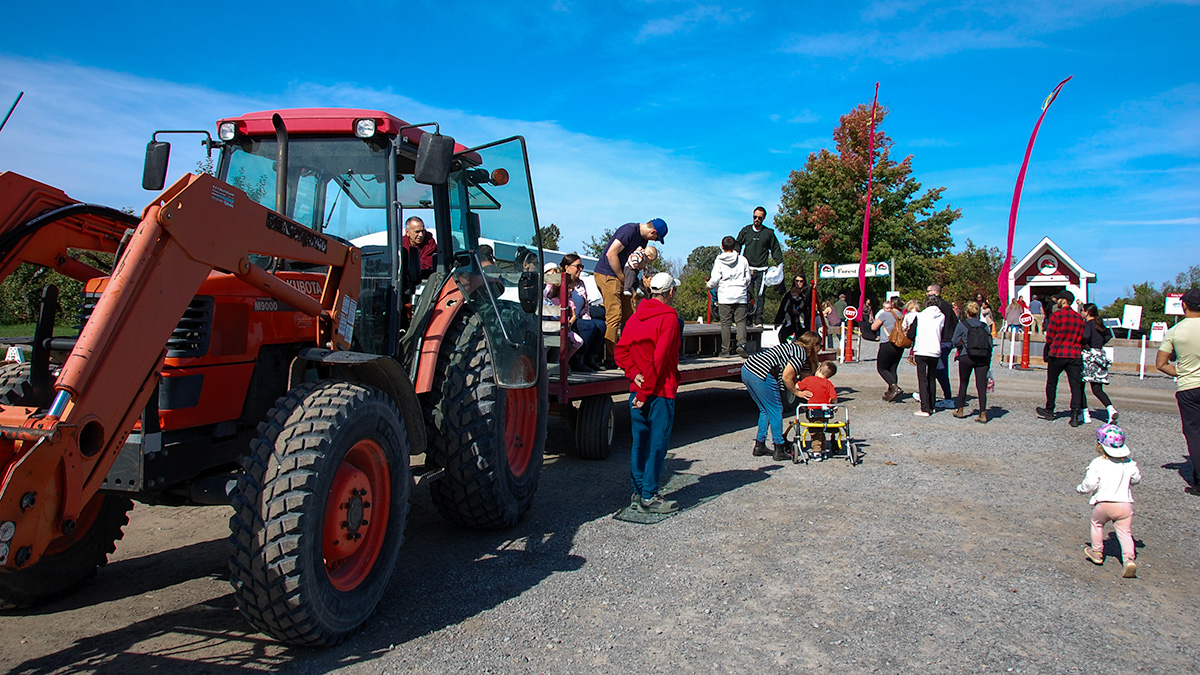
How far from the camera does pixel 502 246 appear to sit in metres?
5.62

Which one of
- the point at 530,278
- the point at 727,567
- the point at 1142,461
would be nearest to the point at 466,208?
the point at 530,278

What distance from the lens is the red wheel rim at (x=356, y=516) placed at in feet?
11.6

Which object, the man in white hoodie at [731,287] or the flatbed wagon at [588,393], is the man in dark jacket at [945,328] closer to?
the man in white hoodie at [731,287]

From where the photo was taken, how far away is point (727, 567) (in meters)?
4.81

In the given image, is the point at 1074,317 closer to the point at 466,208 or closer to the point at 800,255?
the point at 466,208

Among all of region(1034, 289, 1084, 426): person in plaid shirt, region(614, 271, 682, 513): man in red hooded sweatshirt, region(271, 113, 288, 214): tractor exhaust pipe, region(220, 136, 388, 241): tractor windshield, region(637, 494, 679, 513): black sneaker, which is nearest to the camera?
region(271, 113, 288, 214): tractor exhaust pipe

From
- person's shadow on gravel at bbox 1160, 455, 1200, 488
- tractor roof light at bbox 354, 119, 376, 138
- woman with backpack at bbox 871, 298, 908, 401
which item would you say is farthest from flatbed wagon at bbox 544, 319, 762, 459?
person's shadow on gravel at bbox 1160, 455, 1200, 488

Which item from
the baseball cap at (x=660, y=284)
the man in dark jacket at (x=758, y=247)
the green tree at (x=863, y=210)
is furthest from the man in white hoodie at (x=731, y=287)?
the green tree at (x=863, y=210)

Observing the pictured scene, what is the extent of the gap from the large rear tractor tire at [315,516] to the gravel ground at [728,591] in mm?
280

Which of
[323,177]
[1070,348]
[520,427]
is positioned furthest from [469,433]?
[1070,348]

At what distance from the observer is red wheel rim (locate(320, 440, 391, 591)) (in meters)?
3.52

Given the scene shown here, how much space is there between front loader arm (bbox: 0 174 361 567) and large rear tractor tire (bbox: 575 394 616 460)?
482 centimetres

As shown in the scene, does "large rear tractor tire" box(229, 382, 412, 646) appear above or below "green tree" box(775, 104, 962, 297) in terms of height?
below

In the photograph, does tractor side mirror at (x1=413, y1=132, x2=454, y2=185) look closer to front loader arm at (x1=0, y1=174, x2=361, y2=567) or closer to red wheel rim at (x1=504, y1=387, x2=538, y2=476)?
front loader arm at (x1=0, y1=174, x2=361, y2=567)
